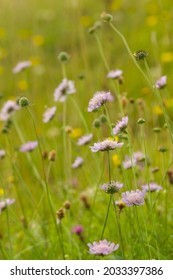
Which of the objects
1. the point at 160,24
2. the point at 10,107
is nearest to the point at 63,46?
the point at 160,24

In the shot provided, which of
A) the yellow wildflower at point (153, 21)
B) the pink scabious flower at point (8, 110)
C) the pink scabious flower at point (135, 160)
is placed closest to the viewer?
the pink scabious flower at point (135, 160)

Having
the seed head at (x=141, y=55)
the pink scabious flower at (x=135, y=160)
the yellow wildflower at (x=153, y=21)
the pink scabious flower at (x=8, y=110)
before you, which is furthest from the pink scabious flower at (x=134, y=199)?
the yellow wildflower at (x=153, y=21)

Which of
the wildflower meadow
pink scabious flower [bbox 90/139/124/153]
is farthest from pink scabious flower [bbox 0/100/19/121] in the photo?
pink scabious flower [bbox 90/139/124/153]

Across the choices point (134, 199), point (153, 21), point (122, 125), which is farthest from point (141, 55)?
point (153, 21)

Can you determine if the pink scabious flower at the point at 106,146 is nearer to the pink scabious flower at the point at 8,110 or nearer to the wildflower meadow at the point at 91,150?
the wildflower meadow at the point at 91,150

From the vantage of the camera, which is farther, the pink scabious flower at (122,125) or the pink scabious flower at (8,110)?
the pink scabious flower at (8,110)

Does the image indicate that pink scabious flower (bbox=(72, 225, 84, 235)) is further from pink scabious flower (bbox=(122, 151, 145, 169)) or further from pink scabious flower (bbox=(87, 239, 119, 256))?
pink scabious flower (bbox=(87, 239, 119, 256))

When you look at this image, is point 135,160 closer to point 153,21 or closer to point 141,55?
point 141,55
